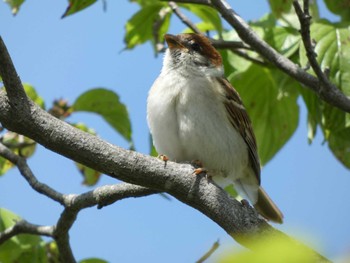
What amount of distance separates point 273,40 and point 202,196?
2.15m

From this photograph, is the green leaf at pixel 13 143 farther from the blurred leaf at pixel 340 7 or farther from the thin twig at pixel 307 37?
the blurred leaf at pixel 340 7

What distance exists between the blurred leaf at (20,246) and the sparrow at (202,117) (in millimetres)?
1108

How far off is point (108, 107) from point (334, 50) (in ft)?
5.89

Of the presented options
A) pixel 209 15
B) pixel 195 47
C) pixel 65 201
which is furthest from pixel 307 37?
pixel 65 201

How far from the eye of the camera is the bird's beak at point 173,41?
463 centimetres

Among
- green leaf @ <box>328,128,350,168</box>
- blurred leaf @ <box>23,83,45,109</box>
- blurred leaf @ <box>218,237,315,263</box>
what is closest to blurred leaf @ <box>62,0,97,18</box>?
blurred leaf @ <box>23,83,45,109</box>

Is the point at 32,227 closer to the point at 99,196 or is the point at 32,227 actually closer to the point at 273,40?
the point at 99,196

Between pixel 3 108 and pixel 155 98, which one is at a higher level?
pixel 155 98

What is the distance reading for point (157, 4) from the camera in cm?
462

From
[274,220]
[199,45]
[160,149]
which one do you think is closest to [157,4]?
[199,45]

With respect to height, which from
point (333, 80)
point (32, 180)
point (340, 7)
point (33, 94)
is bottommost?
point (32, 180)

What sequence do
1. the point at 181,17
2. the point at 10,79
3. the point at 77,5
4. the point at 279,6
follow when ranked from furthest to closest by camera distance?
1. the point at 181,17
2. the point at 279,6
3. the point at 77,5
4. the point at 10,79

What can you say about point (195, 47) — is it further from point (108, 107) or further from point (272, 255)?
point (272, 255)

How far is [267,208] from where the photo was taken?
4848 mm
